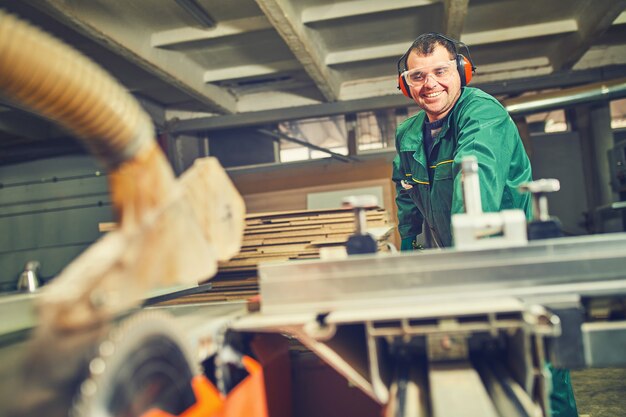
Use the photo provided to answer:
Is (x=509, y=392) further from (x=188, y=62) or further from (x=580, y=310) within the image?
(x=188, y=62)

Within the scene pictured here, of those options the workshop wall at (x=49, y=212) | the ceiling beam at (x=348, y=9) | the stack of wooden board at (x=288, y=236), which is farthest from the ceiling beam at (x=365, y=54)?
the workshop wall at (x=49, y=212)

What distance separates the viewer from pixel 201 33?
144 inches

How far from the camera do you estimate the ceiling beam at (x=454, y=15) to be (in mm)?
3124

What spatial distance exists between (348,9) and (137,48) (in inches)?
64.4

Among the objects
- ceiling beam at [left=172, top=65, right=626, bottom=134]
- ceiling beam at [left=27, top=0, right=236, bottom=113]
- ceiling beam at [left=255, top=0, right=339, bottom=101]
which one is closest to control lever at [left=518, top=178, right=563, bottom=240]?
ceiling beam at [left=255, top=0, right=339, bottom=101]

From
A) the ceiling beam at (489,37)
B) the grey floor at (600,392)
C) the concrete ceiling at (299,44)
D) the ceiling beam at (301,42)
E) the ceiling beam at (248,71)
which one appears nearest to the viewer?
Answer: the grey floor at (600,392)

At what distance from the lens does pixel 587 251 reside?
0.97 meters

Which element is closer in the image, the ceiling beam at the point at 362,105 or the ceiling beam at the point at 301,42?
the ceiling beam at the point at 301,42

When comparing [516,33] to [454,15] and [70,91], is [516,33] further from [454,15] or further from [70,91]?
[70,91]

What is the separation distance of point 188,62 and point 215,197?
358 centimetres

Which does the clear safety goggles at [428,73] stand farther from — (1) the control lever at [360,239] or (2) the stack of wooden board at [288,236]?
(1) the control lever at [360,239]

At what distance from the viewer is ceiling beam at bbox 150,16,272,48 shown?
3572 millimetres

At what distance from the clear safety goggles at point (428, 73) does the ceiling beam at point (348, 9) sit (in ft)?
4.75

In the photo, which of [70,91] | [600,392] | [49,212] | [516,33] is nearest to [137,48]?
[49,212]
